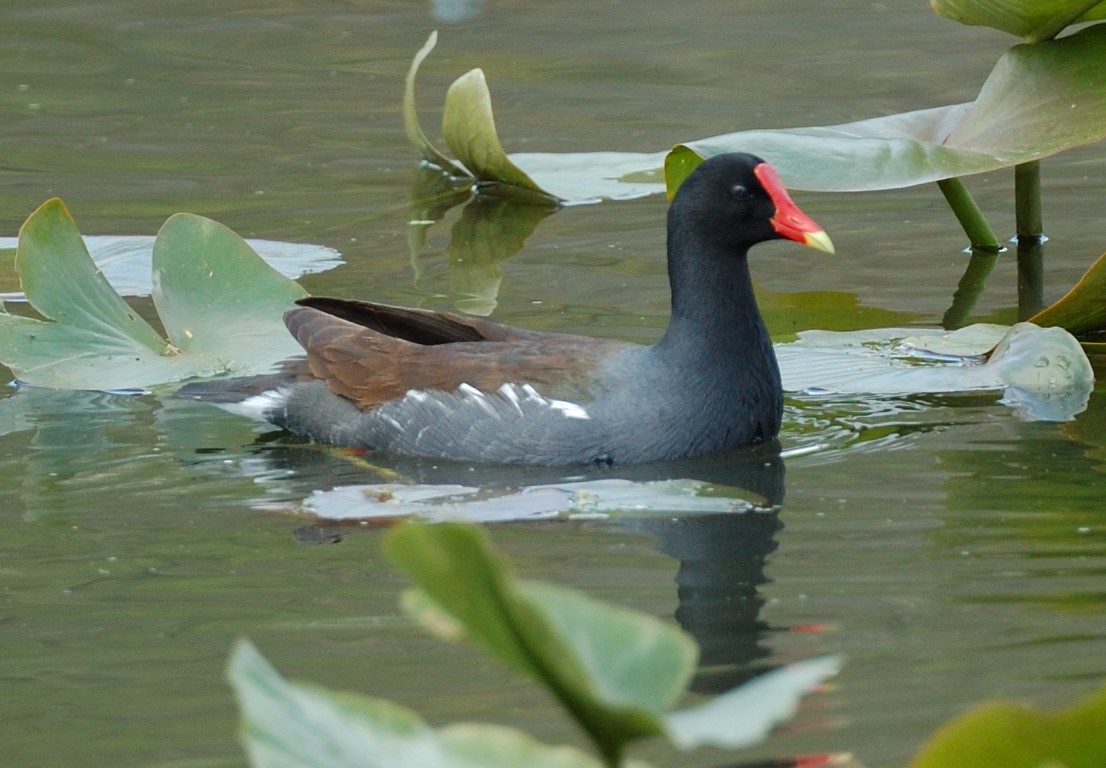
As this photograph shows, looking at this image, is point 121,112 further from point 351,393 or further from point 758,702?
point 758,702

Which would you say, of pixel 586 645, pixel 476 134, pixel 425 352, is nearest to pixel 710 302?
pixel 425 352

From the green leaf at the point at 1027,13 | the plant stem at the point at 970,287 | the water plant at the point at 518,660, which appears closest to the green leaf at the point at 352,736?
the water plant at the point at 518,660

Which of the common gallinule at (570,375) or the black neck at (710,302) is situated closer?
the common gallinule at (570,375)

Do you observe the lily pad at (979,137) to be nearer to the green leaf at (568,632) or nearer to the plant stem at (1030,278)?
the plant stem at (1030,278)

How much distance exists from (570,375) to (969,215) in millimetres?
2414

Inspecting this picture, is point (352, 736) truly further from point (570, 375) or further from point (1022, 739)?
point (570, 375)

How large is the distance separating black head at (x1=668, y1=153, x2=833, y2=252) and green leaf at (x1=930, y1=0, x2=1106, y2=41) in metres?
1.06

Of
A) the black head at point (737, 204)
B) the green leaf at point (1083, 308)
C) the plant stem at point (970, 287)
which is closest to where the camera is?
the black head at point (737, 204)

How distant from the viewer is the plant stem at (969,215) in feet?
21.9

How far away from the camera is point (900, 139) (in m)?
6.01

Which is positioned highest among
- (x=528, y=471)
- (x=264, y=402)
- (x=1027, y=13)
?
(x=1027, y=13)

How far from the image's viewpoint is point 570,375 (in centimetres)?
503

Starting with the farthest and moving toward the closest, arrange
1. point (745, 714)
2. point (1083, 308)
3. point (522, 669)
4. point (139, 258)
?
point (139, 258) < point (1083, 308) < point (522, 669) < point (745, 714)

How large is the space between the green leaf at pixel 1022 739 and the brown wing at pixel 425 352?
333 cm
